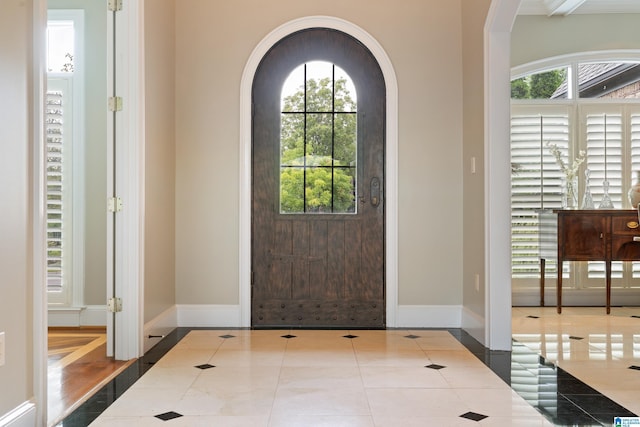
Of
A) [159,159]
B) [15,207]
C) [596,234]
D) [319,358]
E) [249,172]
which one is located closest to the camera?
[15,207]

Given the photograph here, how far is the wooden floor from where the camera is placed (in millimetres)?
3117

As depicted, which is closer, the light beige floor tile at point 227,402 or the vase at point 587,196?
the light beige floor tile at point 227,402

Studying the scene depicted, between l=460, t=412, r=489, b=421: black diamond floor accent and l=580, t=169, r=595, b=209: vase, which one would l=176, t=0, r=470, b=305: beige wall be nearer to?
l=580, t=169, r=595, b=209: vase

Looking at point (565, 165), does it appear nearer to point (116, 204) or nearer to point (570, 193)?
point (570, 193)

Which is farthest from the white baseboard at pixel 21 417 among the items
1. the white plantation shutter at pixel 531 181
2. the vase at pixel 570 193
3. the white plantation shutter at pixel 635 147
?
the white plantation shutter at pixel 635 147

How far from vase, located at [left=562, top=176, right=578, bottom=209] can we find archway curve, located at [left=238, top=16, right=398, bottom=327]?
77.5 inches

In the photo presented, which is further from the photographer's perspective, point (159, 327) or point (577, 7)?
point (577, 7)

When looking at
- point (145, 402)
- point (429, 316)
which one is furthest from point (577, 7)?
point (145, 402)

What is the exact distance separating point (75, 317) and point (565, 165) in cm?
464

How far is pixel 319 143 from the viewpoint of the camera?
205 inches

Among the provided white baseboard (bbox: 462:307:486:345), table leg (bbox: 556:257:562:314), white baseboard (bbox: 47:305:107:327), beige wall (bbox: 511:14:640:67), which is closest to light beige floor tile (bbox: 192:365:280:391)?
white baseboard (bbox: 462:307:486:345)

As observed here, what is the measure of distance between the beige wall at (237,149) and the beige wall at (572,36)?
1.37 m

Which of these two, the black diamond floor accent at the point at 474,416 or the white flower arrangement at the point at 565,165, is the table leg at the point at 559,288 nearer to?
the white flower arrangement at the point at 565,165

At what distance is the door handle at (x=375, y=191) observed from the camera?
519 centimetres
